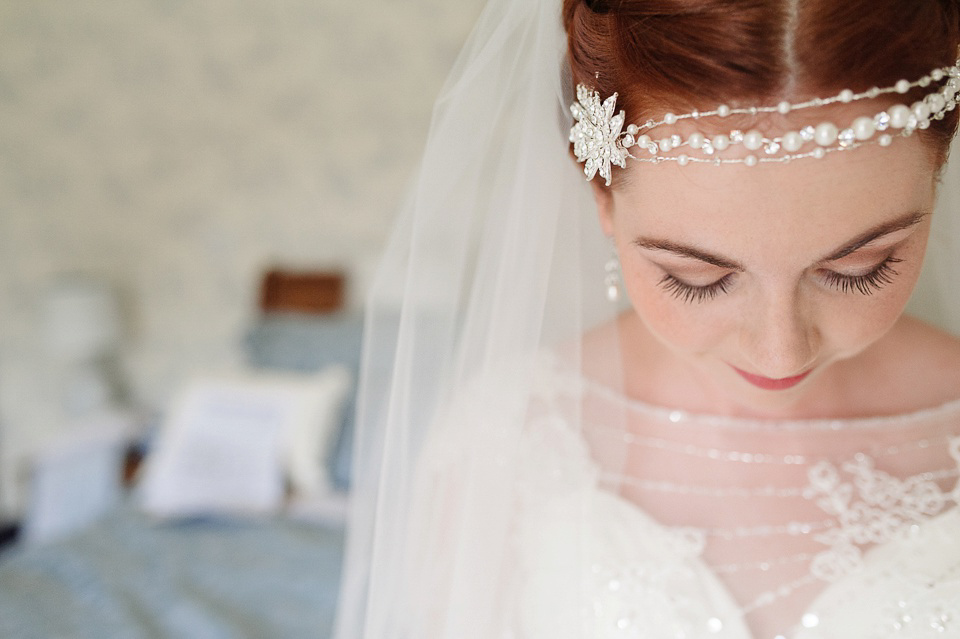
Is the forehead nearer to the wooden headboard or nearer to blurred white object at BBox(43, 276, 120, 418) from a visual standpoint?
the wooden headboard

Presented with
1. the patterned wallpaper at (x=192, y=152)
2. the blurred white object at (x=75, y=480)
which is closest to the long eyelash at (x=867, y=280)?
the patterned wallpaper at (x=192, y=152)

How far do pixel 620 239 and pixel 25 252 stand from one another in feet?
10.4

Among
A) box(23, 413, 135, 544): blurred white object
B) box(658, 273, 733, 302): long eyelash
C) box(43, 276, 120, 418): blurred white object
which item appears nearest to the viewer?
box(658, 273, 733, 302): long eyelash

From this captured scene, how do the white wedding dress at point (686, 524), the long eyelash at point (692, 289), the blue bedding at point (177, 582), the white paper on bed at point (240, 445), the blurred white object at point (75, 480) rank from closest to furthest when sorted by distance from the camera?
the long eyelash at point (692, 289)
the white wedding dress at point (686, 524)
the blue bedding at point (177, 582)
the white paper on bed at point (240, 445)
the blurred white object at point (75, 480)

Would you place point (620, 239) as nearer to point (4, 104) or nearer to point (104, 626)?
point (104, 626)

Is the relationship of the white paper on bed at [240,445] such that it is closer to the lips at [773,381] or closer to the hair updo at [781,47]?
→ the lips at [773,381]

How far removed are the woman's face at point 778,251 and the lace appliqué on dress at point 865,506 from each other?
206mm

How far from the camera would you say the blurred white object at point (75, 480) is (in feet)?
8.70

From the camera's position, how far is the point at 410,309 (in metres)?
0.99

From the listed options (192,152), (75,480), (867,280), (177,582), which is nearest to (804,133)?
(867,280)

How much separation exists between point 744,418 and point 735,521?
0.16m

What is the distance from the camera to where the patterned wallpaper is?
2.98m

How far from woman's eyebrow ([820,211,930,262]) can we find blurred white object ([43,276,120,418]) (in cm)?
291

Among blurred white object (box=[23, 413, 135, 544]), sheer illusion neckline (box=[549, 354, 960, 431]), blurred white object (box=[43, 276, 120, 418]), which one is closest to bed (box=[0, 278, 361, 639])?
blurred white object (box=[23, 413, 135, 544])
